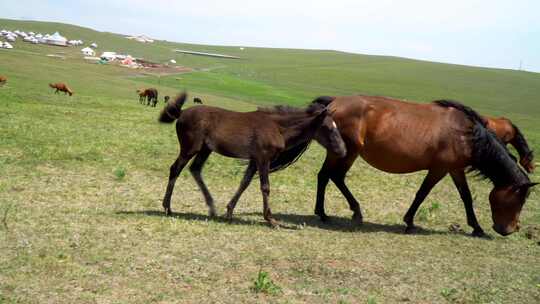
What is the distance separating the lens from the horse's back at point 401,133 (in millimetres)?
10211

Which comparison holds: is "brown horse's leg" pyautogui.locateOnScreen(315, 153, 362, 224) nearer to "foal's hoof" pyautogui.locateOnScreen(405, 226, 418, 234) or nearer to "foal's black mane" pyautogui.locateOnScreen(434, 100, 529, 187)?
"foal's hoof" pyautogui.locateOnScreen(405, 226, 418, 234)

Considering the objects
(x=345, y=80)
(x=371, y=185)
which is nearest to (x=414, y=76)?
(x=345, y=80)

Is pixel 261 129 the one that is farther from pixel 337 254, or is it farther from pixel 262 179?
pixel 337 254

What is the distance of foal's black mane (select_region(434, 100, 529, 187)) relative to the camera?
10.0 meters

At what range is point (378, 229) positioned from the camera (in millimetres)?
10258

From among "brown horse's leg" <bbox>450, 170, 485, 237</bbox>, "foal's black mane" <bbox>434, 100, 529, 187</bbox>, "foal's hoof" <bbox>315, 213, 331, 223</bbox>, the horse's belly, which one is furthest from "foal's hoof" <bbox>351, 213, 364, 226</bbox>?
"foal's black mane" <bbox>434, 100, 529, 187</bbox>

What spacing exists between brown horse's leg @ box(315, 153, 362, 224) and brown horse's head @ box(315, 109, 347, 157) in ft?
2.18

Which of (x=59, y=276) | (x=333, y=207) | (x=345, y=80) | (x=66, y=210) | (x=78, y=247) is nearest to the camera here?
(x=59, y=276)

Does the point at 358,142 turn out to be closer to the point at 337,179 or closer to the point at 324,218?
the point at 337,179

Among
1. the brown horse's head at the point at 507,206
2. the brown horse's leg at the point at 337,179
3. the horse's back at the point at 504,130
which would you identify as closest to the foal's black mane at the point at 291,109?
the brown horse's leg at the point at 337,179

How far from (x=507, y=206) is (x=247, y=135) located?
4774mm

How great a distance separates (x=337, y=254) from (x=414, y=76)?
111398 mm

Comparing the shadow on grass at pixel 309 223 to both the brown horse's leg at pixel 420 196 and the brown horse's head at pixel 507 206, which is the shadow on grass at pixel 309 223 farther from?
the brown horse's head at pixel 507 206

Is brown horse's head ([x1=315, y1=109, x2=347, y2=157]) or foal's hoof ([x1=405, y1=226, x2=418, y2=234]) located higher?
brown horse's head ([x1=315, y1=109, x2=347, y2=157])
